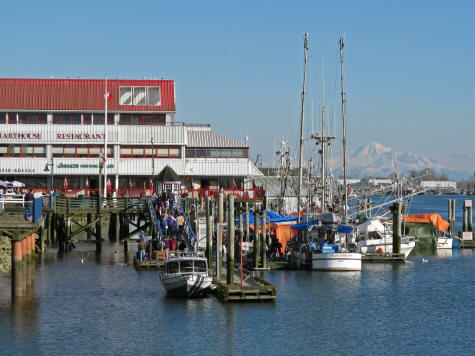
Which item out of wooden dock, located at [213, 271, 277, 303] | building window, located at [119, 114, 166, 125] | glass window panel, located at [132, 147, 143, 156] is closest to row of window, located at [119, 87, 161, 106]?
building window, located at [119, 114, 166, 125]

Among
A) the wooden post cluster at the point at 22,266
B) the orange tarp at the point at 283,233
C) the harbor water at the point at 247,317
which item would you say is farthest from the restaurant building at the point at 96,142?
the wooden post cluster at the point at 22,266

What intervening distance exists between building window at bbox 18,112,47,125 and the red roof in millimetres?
698

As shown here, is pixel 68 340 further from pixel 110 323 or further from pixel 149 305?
pixel 149 305

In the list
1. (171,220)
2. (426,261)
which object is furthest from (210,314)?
(426,261)

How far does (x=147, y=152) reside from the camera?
10219 cm

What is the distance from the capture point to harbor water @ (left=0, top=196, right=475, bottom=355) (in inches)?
1633

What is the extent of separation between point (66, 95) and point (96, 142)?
736 centimetres

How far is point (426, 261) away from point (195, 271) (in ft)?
104

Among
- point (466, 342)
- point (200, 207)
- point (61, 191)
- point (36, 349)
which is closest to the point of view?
point (36, 349)

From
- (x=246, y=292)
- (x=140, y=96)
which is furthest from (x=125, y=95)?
(x=246, y=292)

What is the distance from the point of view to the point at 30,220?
166ft

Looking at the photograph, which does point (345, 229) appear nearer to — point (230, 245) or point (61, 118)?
point (230, 245)

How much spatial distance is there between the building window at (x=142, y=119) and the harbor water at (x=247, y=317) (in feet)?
131

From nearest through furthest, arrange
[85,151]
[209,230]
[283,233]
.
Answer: [209,230] → [283,233] → [85,151]
